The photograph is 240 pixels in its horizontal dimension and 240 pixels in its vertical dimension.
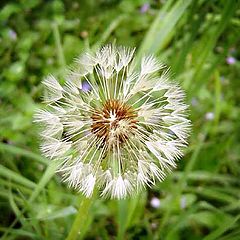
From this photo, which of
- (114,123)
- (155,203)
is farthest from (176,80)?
(114,123)

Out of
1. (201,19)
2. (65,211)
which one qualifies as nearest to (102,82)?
(65,211)

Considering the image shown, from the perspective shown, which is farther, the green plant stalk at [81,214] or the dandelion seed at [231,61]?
the dandelion seed at [231,61]

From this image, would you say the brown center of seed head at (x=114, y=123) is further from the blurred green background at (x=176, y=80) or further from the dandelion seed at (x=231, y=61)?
the dandelion seed at (x=231, y=61)

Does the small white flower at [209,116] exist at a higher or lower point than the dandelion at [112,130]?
higher

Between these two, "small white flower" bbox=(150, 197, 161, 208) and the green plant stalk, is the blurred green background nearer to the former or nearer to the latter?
"small white flower" bbox=(150, 197, 161, 208)

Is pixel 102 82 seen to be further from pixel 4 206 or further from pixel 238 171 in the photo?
pixel 238 171

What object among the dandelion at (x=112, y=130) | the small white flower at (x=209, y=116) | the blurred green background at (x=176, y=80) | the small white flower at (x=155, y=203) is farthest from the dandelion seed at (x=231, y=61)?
the dandelion at (x=112, y=130)

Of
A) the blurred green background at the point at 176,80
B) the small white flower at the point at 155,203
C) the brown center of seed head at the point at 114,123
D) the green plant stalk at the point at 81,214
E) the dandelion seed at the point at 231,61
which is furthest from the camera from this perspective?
the dandelion seed at the point at 231,61

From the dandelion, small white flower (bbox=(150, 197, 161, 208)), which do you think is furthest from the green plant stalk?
small white flower (bbox=(150, 197, 161, 208))
